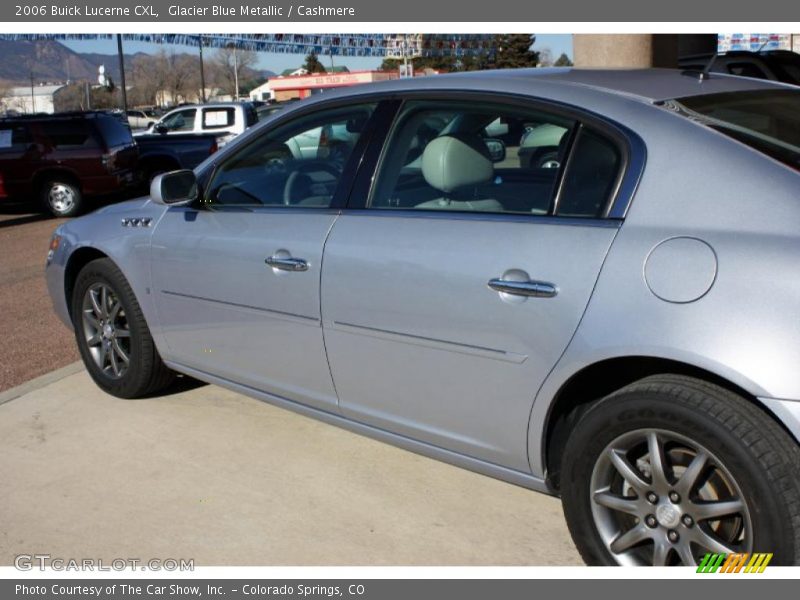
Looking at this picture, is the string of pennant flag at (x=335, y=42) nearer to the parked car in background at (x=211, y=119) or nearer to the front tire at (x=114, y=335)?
the parked car in background at (x=211, y=119)

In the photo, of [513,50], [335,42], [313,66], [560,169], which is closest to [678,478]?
[560,169]

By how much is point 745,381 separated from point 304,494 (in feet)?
6.67

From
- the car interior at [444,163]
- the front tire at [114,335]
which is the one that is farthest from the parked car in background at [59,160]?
the car interior at [444,163]

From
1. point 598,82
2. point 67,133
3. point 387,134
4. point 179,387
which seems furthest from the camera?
point 67,133

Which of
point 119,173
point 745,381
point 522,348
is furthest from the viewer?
point 119,173

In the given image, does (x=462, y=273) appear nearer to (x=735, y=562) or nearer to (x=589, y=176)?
(x=589, y=176)

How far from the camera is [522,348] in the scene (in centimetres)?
302

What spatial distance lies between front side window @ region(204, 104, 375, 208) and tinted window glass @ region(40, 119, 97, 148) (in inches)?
456

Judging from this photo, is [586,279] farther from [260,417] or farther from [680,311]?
[260,417]

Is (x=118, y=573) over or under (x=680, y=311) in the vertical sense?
under

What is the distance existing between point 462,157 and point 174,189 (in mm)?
1542

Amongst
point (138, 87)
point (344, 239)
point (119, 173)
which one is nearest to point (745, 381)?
point (344, 239)

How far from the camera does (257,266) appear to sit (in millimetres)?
3938

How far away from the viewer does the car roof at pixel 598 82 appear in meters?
3.23
